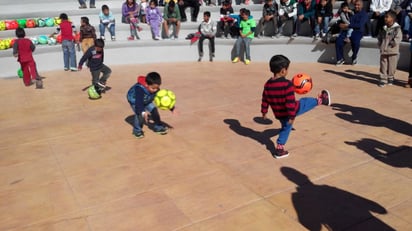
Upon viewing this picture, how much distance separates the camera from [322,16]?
1332 centimetres

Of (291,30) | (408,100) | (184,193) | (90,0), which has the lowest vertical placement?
(184,193)

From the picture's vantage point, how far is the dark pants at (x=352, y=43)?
1173 centimetres

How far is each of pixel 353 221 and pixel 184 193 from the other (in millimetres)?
2005

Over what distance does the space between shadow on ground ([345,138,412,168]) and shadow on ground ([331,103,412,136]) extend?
0.76m

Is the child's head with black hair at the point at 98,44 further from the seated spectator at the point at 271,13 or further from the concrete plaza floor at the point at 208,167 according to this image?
the seated spectator at the point at 271,13

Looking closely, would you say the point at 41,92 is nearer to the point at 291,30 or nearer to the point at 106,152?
the point at 106,152

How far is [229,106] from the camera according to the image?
851 centimetres

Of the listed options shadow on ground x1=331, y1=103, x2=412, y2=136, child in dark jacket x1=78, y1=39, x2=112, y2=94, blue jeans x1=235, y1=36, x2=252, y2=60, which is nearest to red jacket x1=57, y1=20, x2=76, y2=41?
child in dark jacket x1=78, y1=39, x2=112, y2=94

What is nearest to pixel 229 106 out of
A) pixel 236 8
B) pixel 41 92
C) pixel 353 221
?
pixel 353 221

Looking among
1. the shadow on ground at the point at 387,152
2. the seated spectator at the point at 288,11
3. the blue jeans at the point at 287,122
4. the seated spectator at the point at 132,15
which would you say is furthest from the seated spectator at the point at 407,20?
the seated spectator at the point at 132,15

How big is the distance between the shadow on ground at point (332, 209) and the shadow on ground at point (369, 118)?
269 cm

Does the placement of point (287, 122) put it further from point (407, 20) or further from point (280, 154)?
point (407, 20)

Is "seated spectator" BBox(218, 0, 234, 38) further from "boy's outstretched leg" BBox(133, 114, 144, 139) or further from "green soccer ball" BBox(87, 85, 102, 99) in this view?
"boy's outstretched leg" BBox(133, 114, 144, 139)

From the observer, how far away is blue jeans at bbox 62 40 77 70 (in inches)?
514
